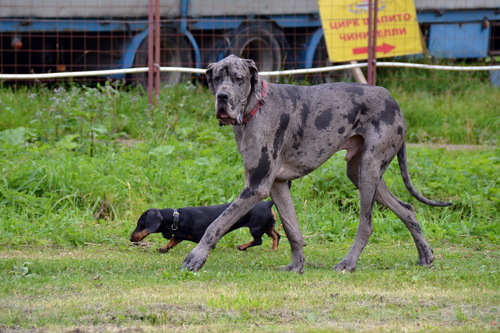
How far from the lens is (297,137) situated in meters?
6.64

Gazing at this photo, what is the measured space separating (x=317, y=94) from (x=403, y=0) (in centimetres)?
854

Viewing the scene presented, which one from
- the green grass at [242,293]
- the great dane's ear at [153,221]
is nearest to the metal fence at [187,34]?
the great dane's ear at [153,221]

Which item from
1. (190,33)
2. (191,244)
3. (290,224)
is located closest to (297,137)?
(290,224)

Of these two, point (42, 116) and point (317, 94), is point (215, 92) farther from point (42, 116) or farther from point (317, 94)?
point (42, 116)

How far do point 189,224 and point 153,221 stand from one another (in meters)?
0.35

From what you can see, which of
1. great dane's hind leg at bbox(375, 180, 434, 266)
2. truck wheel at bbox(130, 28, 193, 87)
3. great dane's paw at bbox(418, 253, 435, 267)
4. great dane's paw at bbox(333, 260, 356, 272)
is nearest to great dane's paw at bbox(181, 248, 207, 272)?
great dane's paw at bbox(333, 260, 356, 272)

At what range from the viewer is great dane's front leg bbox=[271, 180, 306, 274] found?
6703mm

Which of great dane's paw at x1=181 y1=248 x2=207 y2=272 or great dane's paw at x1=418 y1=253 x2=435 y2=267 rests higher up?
great dane's paw at x1=181 y1=248 x2=207 y2=272

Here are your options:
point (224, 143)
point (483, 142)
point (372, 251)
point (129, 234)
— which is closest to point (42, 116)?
point (224, 143)

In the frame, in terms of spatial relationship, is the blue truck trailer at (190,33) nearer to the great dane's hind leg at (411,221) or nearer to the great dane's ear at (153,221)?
the great dane's ear at (153,221)

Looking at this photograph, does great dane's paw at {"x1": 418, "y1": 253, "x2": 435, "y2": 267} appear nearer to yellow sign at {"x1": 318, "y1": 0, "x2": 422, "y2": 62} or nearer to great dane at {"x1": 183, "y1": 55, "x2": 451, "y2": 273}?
great dane at {"x1": 183, "y1": 55, "x2": 451, "y2": 273}

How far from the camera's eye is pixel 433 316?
5059 mm

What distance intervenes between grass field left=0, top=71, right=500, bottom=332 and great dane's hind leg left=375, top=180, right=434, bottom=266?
167 millimetres

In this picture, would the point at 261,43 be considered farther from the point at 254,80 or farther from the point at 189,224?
the point at 254,80
